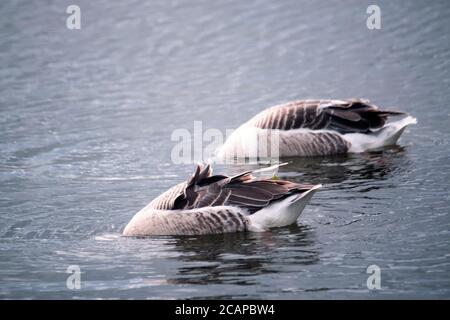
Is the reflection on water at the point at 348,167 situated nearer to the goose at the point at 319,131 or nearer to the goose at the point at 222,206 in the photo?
the goose at the point at 319,131

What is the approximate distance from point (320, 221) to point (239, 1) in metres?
14.3

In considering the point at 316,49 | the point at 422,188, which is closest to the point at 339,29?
the point at 316,49

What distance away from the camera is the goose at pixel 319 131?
19312mm

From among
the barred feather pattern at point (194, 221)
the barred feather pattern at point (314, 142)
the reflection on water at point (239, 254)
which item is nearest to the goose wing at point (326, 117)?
the barred feather pattern at point (314, 142)

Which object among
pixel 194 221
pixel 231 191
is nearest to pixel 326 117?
pixel 231 191

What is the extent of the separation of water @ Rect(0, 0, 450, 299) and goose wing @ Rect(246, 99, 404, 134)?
0.67 meters

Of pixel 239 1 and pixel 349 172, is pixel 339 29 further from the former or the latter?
pixel 349 172

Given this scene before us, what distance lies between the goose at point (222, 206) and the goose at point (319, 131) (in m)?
4.96

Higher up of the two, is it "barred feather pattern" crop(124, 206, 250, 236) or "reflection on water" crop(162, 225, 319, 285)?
"barred feather pattern" crop(124, 206, 250, 236)

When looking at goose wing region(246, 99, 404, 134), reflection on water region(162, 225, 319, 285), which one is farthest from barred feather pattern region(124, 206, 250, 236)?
goose wing region(246, 99, 404, 134)

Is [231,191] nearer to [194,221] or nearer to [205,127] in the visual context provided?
[194,221]

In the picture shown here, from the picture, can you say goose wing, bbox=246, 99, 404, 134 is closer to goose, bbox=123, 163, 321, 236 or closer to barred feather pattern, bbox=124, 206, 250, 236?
goose, bbox=123, 163, 321, 236

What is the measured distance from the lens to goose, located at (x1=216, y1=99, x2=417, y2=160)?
63.4ft

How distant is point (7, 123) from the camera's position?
2153 centimetres
